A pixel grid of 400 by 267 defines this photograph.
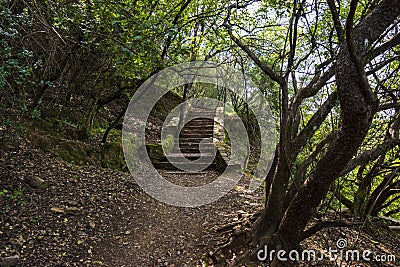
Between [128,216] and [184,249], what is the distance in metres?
1.05

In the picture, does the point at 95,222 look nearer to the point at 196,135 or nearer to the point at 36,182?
the point at 36,182

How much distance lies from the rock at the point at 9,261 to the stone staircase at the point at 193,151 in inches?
168

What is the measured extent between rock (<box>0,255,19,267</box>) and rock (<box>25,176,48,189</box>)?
1.24 metres

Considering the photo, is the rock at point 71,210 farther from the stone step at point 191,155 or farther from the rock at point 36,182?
the stone step at point 191,155

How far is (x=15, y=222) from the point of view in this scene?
123 inches

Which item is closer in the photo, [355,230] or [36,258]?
[36,258]

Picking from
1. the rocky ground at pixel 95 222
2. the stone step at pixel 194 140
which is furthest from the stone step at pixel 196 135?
the rocky ground at pixel 95 222

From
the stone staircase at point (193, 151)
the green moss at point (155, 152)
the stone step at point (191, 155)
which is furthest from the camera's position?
the stone step at point (191, 155)

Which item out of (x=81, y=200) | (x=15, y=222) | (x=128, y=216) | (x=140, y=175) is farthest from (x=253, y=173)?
(x=15, y=222)

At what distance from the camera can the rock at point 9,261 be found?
261cm

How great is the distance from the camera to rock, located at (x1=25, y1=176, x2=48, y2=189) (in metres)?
3.76

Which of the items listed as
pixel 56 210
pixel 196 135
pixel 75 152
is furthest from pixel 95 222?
pixel 196 135

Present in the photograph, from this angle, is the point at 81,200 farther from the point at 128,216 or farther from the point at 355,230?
the point at 355,230

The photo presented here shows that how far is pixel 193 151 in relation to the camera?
8.27 meters
